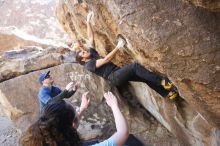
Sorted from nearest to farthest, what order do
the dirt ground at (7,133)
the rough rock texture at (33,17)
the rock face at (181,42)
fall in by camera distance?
the rock face at (181,42) → the dirt ground at (7,133) → the rough rock texture at (33,17)

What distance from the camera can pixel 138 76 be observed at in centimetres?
464

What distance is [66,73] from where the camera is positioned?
6461mm

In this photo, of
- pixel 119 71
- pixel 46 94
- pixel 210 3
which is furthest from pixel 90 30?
pixel 210 3

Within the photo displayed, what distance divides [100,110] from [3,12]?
1246 centimetres

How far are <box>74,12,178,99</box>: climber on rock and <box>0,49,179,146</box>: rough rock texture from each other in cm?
106

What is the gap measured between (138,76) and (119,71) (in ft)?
0.88

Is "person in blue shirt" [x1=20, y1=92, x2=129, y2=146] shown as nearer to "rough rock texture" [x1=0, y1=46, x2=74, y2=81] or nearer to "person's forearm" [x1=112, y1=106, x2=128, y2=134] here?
"person's forearm" [x1=112, y1=106, x2=128, y2=134]

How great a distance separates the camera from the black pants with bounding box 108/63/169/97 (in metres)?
4.43

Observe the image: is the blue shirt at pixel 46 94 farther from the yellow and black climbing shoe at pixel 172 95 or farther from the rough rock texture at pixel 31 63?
the rough rock texture at pixel 31 63

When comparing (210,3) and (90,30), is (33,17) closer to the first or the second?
(90,30)

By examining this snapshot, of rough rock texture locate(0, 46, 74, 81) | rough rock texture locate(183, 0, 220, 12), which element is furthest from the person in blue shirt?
rough rock texture locate(0, 46, 74, 81)

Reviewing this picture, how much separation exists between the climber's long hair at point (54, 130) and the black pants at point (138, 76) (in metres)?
2.03

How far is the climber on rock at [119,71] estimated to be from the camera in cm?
439

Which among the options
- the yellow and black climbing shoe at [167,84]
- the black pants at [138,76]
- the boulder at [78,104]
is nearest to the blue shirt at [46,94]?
the black pants at [138,76]
